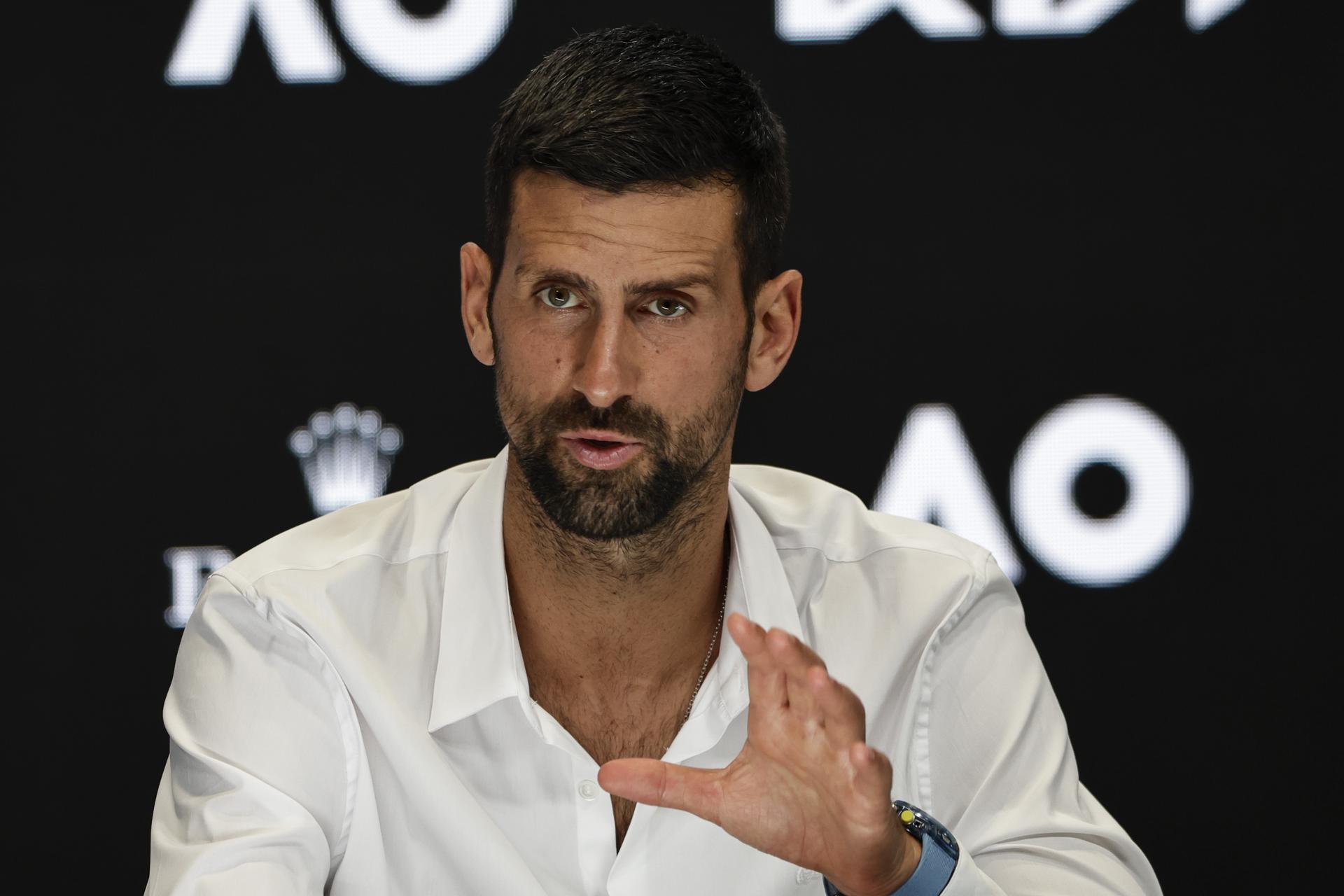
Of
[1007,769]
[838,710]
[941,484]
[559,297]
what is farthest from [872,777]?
[941,484]

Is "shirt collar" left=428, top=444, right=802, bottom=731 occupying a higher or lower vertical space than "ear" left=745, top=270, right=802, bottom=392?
lower

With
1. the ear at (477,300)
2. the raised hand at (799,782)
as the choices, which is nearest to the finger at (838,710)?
the raised hand at (799,782)

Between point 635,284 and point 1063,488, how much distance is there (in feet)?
4.71

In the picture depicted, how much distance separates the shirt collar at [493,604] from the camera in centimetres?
195

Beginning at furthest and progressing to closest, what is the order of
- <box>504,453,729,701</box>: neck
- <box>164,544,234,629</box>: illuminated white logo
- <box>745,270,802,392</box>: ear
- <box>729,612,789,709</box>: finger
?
1. <box>164,544,234,629</box>: illuminated white logo
2. <box>745,270,802,392</box>: ear
3. <box>504,453,729,701</box>: neck
4. <box>729,612,789,709</box>: finger

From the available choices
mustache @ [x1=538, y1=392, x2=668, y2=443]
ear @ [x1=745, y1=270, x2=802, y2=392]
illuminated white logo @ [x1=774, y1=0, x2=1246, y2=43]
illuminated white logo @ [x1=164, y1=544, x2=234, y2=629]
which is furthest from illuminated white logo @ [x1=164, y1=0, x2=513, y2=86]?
mustache @ [x1=538, y1=392, x2=668, y2=443]

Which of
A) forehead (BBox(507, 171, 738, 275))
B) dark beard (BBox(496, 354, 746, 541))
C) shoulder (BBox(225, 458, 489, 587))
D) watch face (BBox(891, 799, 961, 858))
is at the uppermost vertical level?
forehead (BBox(507, 171, 738, 275))

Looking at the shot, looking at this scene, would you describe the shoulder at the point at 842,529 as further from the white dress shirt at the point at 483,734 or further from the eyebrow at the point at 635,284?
the eyebrow at the point at 635,284

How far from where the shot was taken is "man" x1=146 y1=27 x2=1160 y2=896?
6.23 feet

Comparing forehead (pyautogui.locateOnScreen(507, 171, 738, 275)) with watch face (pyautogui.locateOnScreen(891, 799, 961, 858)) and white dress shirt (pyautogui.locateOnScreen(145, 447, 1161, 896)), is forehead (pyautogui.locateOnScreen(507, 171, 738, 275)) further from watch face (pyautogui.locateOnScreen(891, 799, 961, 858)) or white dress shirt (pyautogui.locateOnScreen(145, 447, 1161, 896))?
watch face (pyautogui.locateOnScreen(891, 799, 961, 858))

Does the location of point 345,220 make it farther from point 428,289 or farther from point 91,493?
point 91,493

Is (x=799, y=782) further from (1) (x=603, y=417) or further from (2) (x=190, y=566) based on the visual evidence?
(2) (x=190, y=566)

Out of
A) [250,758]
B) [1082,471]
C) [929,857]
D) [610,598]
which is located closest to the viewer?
[929,857]

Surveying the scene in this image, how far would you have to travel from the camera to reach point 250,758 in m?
1.86
